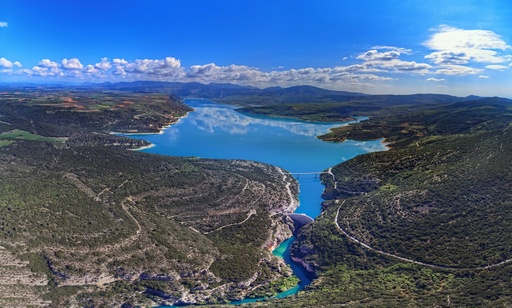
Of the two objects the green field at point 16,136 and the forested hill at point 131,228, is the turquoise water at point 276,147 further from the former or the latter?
the green field at point 16,136

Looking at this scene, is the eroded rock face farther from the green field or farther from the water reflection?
the water reflection

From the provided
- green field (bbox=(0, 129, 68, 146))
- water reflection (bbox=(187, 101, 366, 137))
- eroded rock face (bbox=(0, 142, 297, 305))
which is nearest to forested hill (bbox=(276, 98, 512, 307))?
eroded rock face (bbox=(0, 142, 297, 305))

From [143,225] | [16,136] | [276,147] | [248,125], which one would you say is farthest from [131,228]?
[248,125]

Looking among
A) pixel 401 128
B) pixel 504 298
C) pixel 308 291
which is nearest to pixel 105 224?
pixel 308 291

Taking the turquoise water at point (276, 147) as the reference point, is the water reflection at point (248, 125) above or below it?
above

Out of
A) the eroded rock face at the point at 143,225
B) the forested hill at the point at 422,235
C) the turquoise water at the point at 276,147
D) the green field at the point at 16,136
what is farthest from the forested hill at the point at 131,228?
the forested hill at the point at 422,235

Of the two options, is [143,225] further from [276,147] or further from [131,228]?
[276,147]

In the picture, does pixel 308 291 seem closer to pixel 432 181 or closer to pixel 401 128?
pixel 432 181

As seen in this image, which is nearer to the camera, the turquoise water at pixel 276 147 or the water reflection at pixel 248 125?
the turquoise water at pixel 276 147
